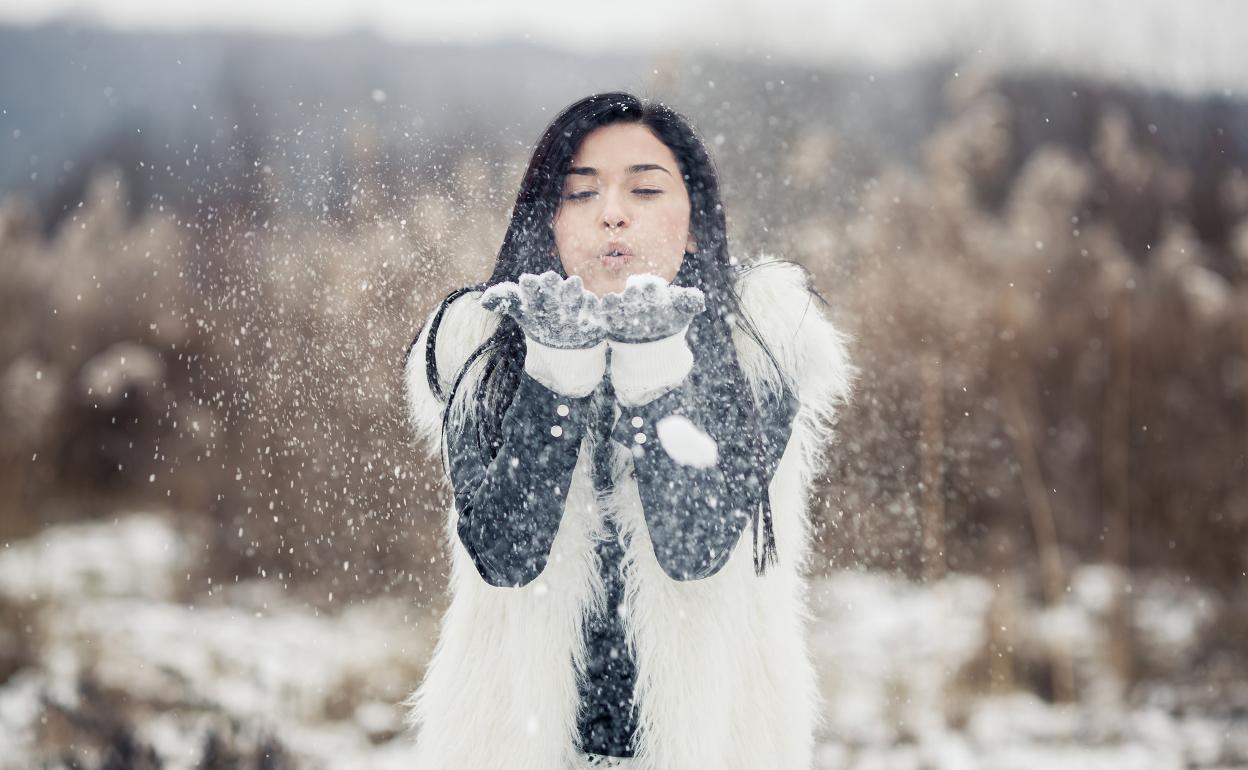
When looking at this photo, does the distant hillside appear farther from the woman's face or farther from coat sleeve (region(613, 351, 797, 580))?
coat sleeve (region(613, 351, 797, 580))

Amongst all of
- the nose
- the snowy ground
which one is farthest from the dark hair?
the snowy ground

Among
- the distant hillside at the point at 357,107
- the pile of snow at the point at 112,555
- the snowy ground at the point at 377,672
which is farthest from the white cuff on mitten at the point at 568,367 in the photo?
the pile of snow at the point at 112,555

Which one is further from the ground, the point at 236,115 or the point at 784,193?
the point at 236,115

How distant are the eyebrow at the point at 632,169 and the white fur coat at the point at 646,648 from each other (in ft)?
0.84

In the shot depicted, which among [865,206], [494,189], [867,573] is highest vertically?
[865,206]

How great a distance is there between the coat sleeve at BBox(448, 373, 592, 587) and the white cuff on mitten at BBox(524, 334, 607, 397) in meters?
0.01

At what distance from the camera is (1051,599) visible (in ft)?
11.3

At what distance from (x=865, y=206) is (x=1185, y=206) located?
1.48 metres

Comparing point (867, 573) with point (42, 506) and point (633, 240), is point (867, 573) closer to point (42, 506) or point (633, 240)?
point (633, 240)

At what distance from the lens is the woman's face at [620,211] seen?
135 cm

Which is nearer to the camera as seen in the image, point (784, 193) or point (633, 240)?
point (633, 240)

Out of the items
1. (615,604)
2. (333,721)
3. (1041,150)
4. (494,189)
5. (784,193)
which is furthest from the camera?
(1041,150)

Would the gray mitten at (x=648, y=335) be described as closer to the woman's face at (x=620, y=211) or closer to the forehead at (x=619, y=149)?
the woman's face at (x=620, y=211)

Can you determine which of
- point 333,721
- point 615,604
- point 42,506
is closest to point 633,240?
point 615,604
